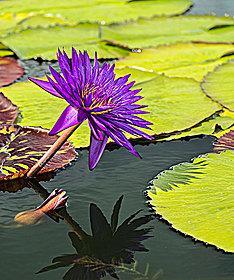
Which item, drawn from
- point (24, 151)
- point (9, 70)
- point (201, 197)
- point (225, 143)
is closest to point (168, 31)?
point (9, 70)

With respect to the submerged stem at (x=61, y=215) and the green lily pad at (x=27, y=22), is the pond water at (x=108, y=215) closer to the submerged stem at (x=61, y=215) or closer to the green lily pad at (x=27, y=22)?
the submerged stem at (x=61, y=215)

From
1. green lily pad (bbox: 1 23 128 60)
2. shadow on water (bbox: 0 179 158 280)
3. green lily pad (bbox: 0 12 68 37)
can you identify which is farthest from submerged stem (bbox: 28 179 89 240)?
green lily pad (bbox: 0 12 68 37)

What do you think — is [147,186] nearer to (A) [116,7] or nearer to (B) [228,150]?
(B) [228,150]

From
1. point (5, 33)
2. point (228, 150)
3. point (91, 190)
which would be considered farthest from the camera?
point (5, 33)

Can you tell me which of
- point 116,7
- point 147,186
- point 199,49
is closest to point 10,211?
point 147,186

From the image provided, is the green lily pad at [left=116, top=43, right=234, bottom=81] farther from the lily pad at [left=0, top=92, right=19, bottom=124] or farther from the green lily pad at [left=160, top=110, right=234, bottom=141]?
the lily pad at [left=0, top=92, right=19, bottom=124]

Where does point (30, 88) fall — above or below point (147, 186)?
above
